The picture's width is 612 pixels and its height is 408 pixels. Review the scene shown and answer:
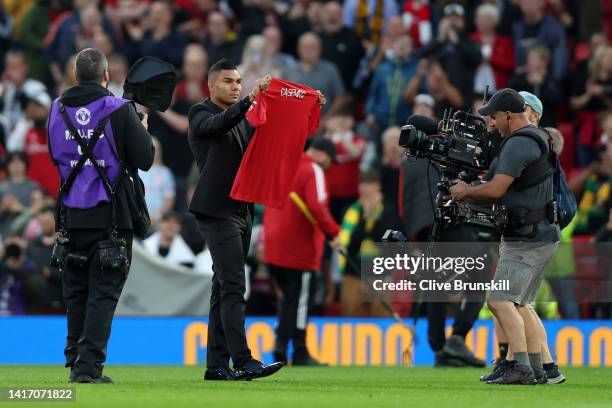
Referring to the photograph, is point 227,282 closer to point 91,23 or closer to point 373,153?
point 373,153

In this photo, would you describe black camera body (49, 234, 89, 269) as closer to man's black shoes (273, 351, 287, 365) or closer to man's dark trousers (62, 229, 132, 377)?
man's dark trousers (62, 229, 132, 377)

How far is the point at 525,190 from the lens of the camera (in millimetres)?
11398

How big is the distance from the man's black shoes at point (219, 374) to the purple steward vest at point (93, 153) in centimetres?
176

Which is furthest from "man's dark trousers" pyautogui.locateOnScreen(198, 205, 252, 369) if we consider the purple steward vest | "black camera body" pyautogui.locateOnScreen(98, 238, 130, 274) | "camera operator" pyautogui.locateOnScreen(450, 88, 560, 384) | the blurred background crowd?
the blurred background crowd

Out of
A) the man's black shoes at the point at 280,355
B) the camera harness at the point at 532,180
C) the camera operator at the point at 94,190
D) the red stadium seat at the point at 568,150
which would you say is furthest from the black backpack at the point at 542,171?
the red stadium seat at the point at 568,150

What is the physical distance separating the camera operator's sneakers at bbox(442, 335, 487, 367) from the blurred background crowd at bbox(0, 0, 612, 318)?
2416 millimetres

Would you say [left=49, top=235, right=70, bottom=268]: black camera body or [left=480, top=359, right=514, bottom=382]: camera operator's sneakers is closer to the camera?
[left=49, top=235, right=70, bottom=268]: black camera body

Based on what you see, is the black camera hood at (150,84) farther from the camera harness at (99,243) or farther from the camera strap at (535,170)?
the camera strap at (535,170)

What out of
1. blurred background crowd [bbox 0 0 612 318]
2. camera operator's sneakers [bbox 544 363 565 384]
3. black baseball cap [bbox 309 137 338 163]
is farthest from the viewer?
blurred background crowd [bbox 0 0 612 318]

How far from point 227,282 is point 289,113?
5.05ft

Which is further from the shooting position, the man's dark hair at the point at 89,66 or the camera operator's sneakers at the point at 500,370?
the camera operator's sneakers at the point at 500,370

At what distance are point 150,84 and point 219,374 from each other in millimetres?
2390

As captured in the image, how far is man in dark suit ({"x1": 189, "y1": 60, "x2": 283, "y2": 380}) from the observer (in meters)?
11.2

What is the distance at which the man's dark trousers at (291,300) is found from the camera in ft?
49.6
